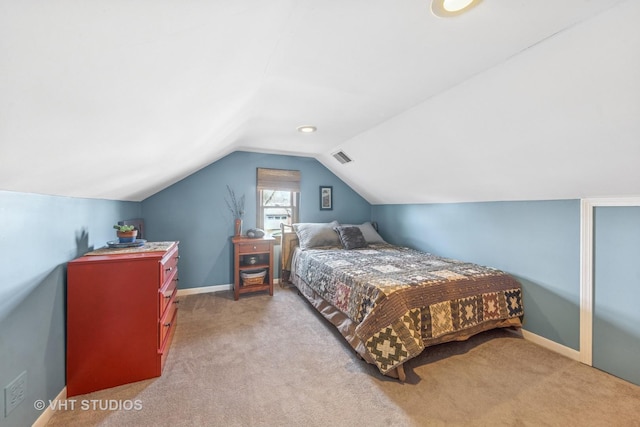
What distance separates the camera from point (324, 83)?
1.78 metres

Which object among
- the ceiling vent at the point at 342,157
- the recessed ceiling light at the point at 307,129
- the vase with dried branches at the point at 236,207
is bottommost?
the vase with dried branches at the point at 236,207

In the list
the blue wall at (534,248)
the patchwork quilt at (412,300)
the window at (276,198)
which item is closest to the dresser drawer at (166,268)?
the patchwork quilt at (412,300)

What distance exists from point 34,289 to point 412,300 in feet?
7.49

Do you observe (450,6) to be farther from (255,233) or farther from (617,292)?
(255,233)

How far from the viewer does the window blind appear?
3.88 meters

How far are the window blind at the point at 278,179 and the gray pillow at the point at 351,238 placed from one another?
1014 millimetres

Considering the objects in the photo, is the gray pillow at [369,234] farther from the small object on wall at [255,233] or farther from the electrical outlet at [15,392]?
the electrical outlet at [15,392]

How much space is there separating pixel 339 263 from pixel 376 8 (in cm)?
223

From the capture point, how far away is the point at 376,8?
1.10m

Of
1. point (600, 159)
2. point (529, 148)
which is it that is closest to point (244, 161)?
point (529, 148)

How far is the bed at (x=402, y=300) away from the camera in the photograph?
1.80 meters

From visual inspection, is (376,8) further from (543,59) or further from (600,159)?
(600,159)

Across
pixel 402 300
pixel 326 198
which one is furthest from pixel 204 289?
pixel 402 300

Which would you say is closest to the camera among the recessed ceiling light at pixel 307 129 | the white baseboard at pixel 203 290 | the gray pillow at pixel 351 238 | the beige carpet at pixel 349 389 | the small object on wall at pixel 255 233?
the beige carpet at pixel 349 389
